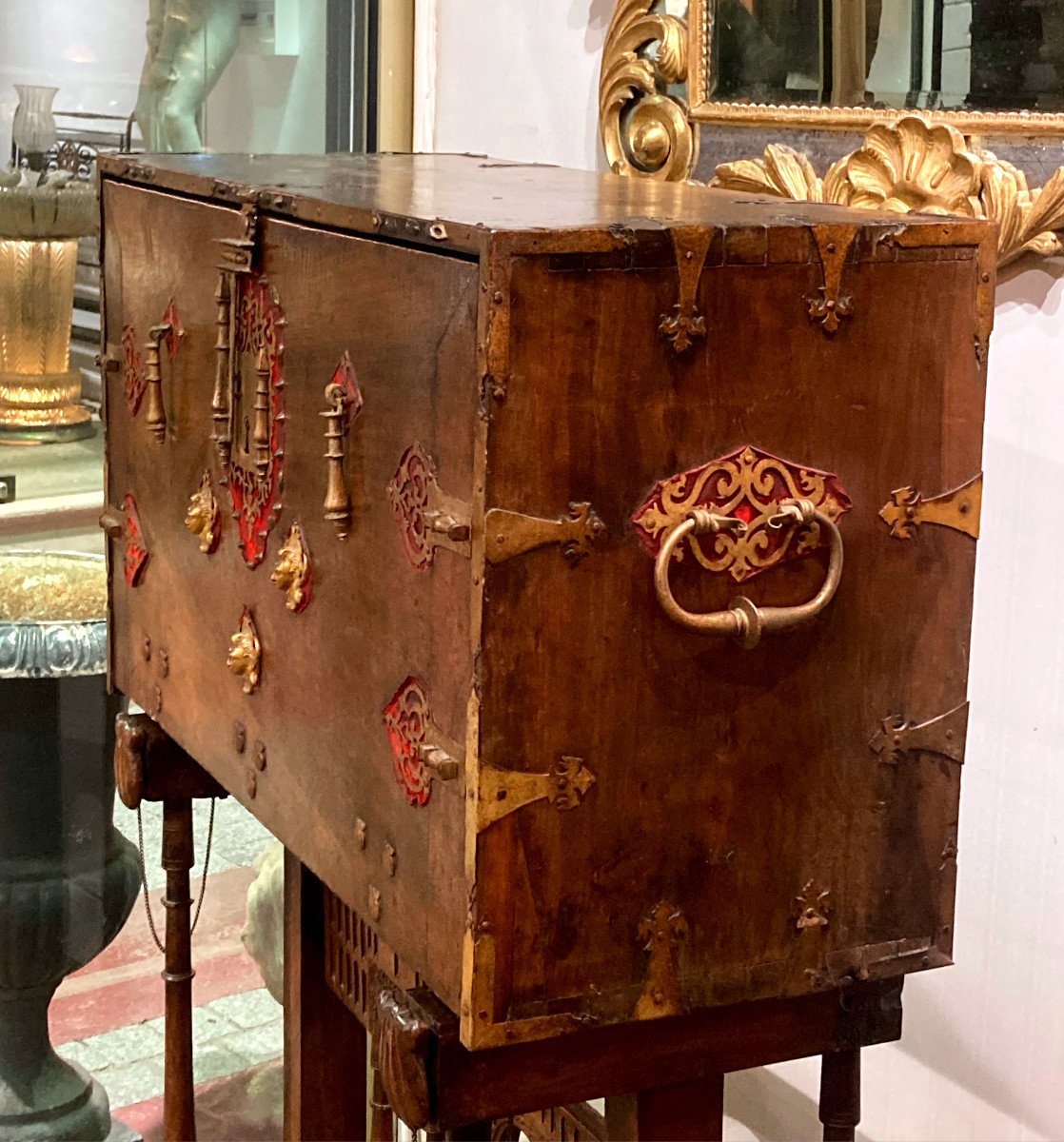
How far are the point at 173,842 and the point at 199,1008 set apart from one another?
2.91 feet

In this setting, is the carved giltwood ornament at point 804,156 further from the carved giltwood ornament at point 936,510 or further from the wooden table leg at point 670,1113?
the wooden table leg at point 670,1113

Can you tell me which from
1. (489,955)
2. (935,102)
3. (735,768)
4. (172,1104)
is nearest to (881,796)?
(735,768)

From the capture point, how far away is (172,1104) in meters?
2.01

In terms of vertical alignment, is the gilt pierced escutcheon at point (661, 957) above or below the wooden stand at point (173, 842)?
above

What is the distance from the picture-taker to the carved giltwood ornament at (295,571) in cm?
137

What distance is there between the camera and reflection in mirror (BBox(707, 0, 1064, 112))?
62.1 inches

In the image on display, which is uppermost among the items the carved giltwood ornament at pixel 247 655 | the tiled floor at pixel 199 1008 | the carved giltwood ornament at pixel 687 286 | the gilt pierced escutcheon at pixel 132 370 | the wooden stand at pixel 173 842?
the carved giltwood ornament at pixel 687 286

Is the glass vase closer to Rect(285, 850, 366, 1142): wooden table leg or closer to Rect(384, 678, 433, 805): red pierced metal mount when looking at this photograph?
Rect(285, 850, 366, 1142): wooden table leg

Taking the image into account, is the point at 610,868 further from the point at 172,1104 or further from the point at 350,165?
the point at 172,1104

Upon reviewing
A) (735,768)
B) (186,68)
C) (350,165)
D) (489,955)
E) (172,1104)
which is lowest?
(172,1104)

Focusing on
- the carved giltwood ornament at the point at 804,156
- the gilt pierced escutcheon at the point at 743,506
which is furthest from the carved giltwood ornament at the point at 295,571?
the carved giltwood ornament at the point at 804,156

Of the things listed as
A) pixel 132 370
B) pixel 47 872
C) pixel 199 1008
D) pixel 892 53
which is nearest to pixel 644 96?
pixel 892 53

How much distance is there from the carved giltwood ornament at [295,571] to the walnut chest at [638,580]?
4cm

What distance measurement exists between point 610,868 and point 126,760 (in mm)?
867
